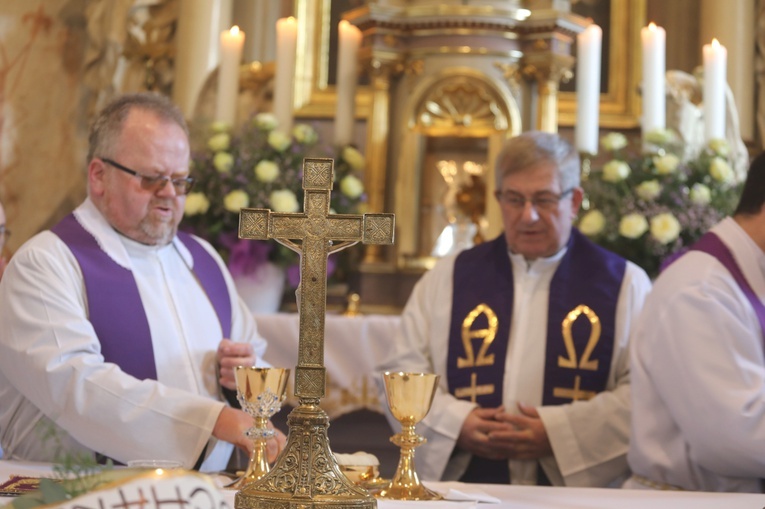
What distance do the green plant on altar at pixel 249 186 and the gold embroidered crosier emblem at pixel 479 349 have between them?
1174mm

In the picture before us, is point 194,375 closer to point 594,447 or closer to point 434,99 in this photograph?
point 594,447

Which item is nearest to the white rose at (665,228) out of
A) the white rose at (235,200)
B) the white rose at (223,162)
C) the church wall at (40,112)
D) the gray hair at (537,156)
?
the gray hair at (537,156)

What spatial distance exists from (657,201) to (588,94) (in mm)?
666

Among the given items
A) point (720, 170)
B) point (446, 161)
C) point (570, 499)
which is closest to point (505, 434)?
point (570, 499)

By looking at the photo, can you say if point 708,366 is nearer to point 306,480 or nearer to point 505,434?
point 505,434

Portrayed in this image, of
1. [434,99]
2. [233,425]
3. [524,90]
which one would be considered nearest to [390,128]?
[434,99]

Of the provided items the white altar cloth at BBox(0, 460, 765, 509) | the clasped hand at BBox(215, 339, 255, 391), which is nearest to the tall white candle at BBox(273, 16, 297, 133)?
the clasped hand at BBox(215, 339, 255, 391)

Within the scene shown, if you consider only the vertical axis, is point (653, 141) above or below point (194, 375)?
above

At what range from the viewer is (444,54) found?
5707 millimetres

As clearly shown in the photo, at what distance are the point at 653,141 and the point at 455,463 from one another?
197 centimetres

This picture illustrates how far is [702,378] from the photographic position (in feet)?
10.6

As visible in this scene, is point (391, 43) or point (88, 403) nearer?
point (88, 403)

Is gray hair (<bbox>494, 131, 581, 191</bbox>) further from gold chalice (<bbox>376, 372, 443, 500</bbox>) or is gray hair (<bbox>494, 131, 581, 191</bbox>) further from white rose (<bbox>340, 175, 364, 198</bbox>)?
gold chalice (<bbox>376, 372, 443, 500</bbox>)

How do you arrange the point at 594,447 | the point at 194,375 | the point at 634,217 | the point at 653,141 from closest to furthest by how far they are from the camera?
1. the point at 194,375
2. the point at 594,447
3. the point at 634,217
4. the point at 653,141
